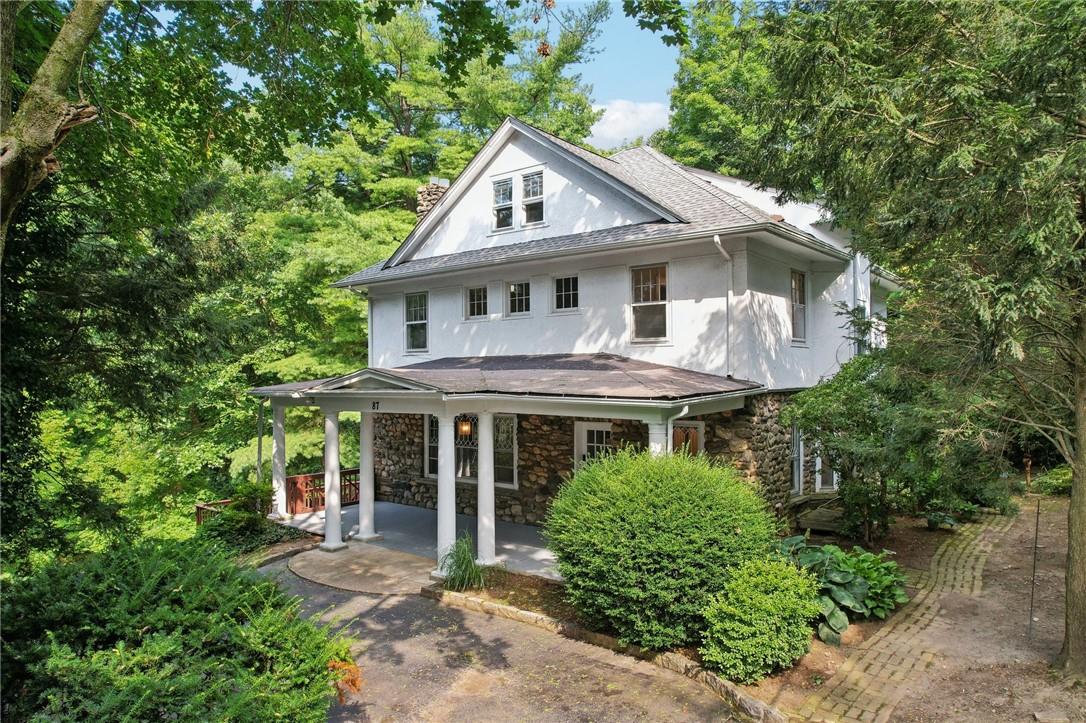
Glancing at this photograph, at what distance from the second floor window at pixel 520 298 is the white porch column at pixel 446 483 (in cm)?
441

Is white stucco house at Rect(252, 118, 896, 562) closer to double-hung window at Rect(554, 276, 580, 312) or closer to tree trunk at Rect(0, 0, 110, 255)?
double-hung window at Rect(554, 276, 580, 312)

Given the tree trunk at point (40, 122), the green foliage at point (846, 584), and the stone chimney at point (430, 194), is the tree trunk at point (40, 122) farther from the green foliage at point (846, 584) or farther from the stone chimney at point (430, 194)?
the stone chimney at point (430, 194)

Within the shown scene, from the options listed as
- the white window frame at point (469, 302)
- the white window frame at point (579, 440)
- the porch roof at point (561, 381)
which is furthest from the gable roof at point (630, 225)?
the white window frame at point (579, 440)

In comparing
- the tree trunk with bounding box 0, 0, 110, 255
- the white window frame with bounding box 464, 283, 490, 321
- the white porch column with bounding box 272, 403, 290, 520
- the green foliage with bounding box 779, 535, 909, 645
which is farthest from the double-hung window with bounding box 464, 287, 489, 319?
the tree trunk with bounding box 0, 0, 110, 255

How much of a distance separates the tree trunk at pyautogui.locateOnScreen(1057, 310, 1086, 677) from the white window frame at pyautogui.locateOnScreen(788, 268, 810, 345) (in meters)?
6.19

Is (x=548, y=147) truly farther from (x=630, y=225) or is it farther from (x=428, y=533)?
(x=428, y=533)

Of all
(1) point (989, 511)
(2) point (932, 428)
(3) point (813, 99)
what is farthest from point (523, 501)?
(1) point (989, 511)

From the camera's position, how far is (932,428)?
7.85 m

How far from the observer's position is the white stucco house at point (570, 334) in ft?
32.4

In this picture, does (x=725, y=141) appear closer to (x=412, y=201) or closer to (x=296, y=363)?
(x=412, y=201)

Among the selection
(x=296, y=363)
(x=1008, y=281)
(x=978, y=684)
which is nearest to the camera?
(x=1008, y=281)

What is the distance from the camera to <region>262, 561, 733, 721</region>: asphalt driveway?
18.4ft

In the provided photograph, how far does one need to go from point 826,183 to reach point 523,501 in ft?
27.7

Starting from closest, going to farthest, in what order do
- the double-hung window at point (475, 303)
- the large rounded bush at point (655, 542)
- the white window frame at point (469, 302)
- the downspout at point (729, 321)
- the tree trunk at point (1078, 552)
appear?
the tree trunk at point (1078, 552), the large rounded bush at point (655, 542), the downspout at point (729, 321), the white window frame at point (469, 302), the double-hung window at point (475, 303)
